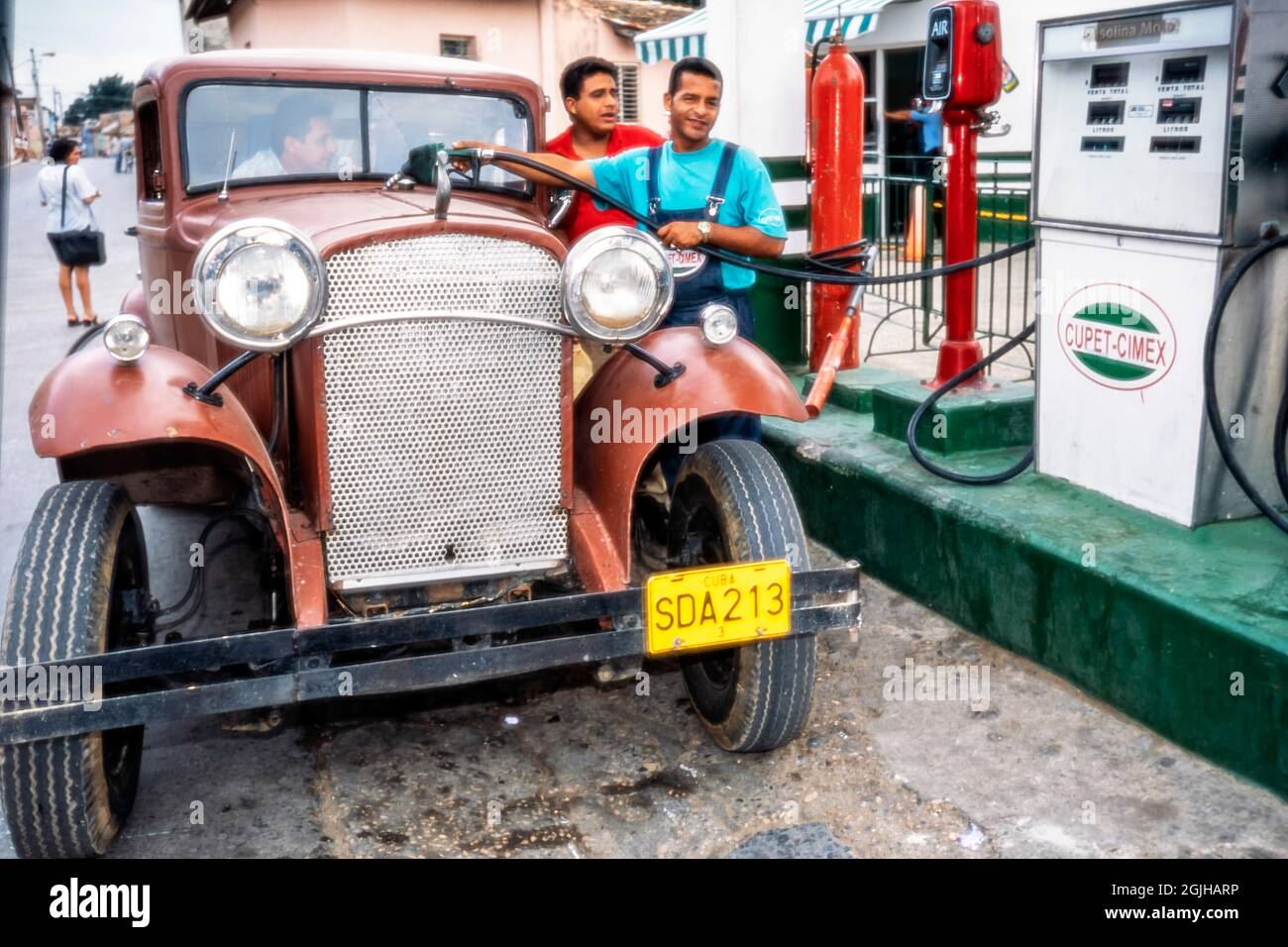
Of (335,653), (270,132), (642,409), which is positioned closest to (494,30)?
(270,132)

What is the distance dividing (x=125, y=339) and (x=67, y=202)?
924cm

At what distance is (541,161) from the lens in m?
4.01

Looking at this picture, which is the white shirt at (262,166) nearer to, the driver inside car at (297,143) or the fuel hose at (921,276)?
the driver inside car at (297,143)

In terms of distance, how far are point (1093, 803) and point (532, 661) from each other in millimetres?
1512

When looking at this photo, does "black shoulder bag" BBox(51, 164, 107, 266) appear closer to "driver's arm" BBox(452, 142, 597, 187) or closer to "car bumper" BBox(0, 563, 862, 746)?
"driver's arm" BBox(452, 142, 597, 187)

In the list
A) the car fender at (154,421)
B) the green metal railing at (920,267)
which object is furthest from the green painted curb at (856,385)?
the car fender at (154,421)

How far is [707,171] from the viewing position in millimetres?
4371

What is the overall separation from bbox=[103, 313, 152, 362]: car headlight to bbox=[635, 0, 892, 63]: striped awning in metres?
11.2

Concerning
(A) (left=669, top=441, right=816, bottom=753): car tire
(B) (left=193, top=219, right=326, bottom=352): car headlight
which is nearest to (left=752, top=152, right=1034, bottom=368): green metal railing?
(A) (left=669, top=441, right=816, bottom=753): car tire

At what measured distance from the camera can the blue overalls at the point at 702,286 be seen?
4319mm

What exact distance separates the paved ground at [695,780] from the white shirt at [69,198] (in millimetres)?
8714

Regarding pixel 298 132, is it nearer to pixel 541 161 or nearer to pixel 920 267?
pixel 541 161

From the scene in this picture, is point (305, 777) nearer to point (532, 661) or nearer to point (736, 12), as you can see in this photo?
point (532, 661)
